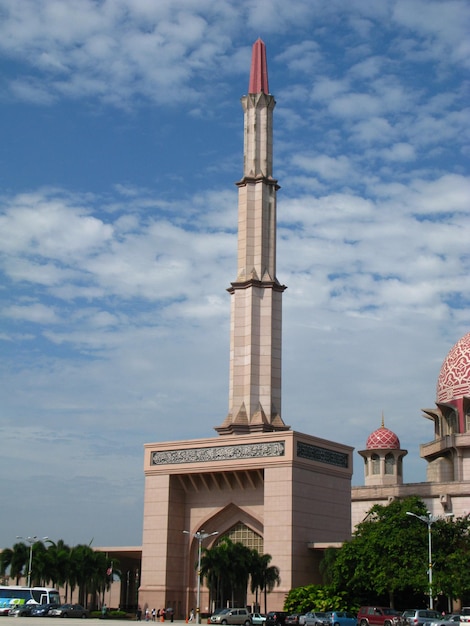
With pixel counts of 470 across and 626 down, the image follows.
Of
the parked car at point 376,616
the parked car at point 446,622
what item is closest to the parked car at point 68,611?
the parked car at point 376,616

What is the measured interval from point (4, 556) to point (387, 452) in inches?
1112

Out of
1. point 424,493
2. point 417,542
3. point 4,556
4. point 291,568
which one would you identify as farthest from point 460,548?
point 4,556

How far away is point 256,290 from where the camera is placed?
2191 inches

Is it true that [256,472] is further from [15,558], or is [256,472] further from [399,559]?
[15,558]

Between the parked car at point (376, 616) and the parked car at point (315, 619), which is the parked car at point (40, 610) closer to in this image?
the parked car at point (315, 619)

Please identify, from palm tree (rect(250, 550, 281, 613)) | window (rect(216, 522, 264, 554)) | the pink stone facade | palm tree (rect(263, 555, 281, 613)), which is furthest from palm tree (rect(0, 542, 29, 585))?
palm tree (rect(263, 555, 281, 613))

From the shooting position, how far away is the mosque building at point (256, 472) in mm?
49188

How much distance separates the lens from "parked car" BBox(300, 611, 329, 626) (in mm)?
39281

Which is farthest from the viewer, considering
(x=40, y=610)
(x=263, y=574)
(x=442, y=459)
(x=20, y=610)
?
(x=442, y=459)

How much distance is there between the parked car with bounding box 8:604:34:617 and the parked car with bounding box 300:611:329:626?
14547 mm

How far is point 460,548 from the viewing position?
45750 millimetres

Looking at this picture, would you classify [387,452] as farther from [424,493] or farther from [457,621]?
[457,621]

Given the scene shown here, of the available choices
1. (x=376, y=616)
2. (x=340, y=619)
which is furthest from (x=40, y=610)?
(x=376, y=616)

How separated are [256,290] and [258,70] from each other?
14.9 meters
